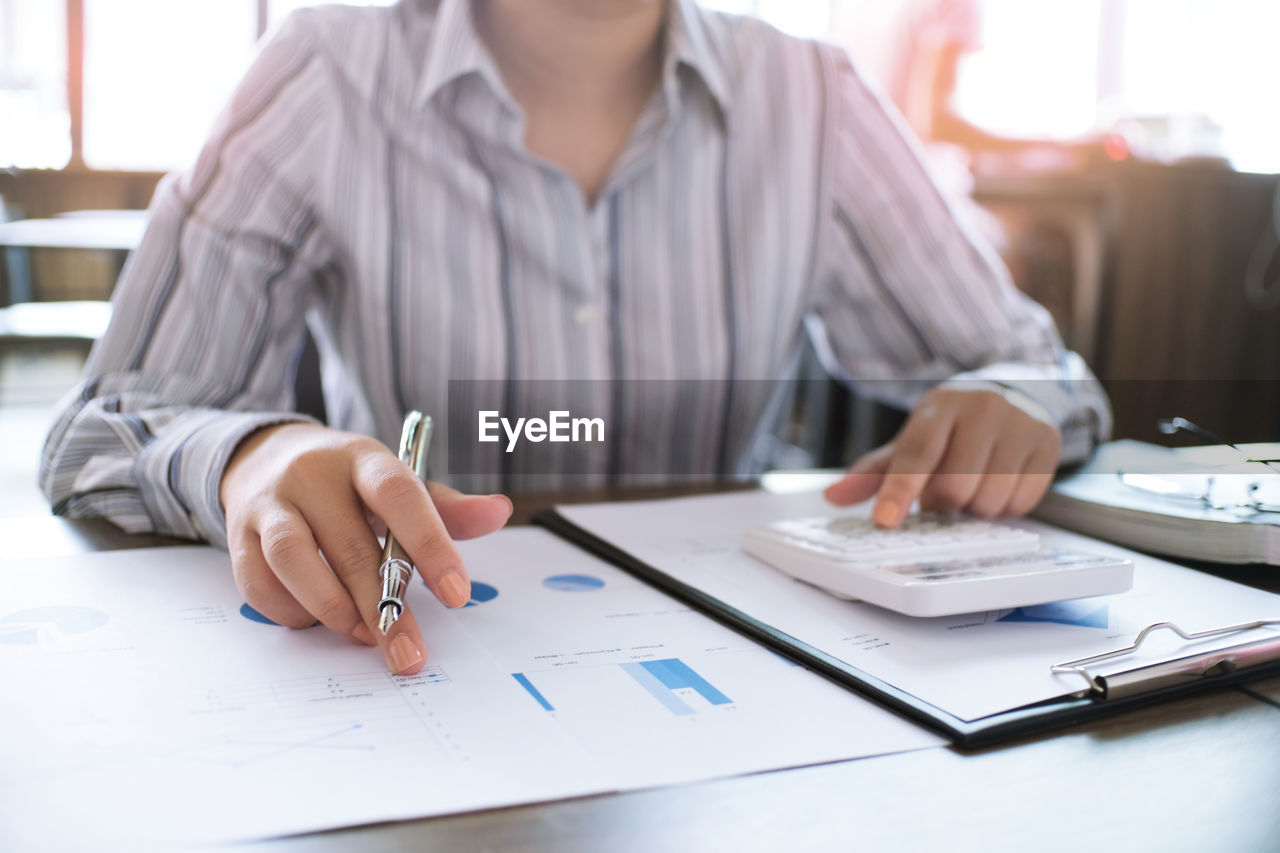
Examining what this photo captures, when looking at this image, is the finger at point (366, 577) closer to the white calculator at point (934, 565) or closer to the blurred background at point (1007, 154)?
the white calculator at point (934, 565)

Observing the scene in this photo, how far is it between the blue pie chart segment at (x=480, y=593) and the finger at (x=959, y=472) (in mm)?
272

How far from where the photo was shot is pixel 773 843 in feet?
0.88

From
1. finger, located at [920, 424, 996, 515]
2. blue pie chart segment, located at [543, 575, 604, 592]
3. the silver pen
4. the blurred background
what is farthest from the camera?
the blurred background

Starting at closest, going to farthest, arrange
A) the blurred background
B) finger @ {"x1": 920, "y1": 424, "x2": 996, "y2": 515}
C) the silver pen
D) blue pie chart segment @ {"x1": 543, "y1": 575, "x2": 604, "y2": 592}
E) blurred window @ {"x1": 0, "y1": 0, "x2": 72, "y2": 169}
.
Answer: the silver pen
blue pie chart segment @ {"x1": 543, "y1": 575, "x2": 604, "y2": 592}
finger @ {"x1": 920, "y1": 424, "x2": 996, "y2": 515}
the blurred background
blurred window @ {"x1": 0, "y1": 0, "x2": 72, "y2": 169}

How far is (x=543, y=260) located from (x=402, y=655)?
20.1 inches

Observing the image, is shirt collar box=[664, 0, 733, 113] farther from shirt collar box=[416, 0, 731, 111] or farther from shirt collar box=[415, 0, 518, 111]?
shirt collar box=[415, 0, 518, 111]

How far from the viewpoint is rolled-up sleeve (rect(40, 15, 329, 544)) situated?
56cm

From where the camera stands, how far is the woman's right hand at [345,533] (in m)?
0.39

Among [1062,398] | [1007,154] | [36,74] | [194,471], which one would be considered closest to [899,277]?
[1062,398]

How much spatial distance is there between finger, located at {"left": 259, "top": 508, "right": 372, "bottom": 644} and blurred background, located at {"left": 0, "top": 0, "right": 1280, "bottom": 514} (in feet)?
2.00

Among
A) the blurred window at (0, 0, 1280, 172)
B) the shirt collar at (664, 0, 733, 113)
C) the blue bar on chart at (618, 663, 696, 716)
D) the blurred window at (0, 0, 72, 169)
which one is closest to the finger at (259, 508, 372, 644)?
the blue bar on chart at (618, 663, 696, 716)

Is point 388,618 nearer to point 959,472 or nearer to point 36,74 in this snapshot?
point 959,472

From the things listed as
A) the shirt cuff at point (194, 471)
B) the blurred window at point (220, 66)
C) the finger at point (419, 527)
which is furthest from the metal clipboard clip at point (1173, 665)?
the blurred window at point (220, 66)

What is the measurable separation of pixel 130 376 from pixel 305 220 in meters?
0.19
